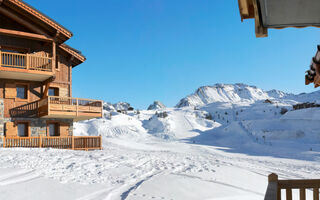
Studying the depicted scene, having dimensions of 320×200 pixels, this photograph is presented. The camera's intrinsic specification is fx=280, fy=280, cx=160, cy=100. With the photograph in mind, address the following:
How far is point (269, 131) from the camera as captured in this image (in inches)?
1137

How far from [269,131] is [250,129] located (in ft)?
8.92

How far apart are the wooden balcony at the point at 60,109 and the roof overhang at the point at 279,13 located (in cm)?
1586

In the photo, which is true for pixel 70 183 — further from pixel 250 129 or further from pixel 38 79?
pixel 250 129

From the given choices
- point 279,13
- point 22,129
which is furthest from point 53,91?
point 279,13

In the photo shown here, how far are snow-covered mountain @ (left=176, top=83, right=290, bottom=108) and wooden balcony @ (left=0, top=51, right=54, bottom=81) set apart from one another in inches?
2565

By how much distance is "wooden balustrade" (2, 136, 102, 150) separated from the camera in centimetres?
1650

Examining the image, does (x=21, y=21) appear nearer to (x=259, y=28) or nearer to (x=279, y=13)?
(x=259, y=28)

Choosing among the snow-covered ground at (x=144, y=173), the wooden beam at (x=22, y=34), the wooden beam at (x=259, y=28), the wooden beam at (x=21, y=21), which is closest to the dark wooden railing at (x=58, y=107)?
the snow-covered ground at (x=144, y=173)

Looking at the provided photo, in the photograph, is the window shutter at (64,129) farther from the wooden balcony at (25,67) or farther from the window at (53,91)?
the wooden balcony at (25,67)

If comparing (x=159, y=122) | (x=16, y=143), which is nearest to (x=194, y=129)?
(x=159, y=122)

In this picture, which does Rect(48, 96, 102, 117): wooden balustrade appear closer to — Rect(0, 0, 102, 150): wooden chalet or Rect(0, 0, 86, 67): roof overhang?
Rect(0, 0, 102, 150): wooden chalet

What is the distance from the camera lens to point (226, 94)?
317ft

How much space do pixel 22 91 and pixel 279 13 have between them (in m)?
18.9

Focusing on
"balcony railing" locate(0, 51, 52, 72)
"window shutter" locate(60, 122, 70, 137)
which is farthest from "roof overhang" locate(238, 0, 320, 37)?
"window shutter" locate(60, 122, 70, 137)
